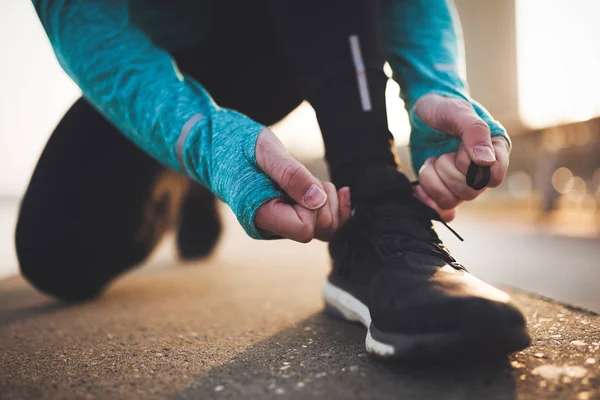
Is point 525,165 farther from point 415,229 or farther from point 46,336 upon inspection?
point 46,336

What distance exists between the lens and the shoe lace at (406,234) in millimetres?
584

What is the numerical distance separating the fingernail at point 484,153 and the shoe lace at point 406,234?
0.13 m

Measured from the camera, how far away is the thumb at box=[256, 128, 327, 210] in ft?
1.62

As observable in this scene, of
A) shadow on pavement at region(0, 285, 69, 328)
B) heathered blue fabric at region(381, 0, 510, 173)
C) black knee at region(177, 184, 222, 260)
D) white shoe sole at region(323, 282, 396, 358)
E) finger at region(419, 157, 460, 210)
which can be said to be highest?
heathered blue fabric at region(381, 0, 510, 173)

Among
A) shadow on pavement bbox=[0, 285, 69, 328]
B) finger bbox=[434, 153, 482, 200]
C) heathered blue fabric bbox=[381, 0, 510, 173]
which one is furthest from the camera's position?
Answer: shadow on pavement bbox=[0, 285, 69, 328]

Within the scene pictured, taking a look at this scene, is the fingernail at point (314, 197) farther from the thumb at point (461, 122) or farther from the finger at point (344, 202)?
the thumb at point (461, 122)

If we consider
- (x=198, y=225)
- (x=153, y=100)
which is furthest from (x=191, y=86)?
(x=198, y=225)

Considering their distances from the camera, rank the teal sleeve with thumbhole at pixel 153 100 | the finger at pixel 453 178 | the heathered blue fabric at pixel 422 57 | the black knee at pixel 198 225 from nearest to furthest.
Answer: the teal sleeve with thumbhole at pixel 153 100 → the finger at pixel 453 178 → the heathered blue fabric at pixel 422 57 → the black knee at pixel 198 225

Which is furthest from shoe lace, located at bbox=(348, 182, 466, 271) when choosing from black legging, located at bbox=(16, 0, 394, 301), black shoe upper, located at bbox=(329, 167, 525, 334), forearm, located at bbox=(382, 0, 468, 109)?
black legging, located at bbox=(16, 0, 394, 301)

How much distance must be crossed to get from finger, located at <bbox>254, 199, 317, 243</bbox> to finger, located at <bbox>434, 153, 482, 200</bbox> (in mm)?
265

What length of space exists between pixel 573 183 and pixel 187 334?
313cm

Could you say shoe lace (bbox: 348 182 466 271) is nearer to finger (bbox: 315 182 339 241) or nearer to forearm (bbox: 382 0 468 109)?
finger (bbox: 315 182 339 241)

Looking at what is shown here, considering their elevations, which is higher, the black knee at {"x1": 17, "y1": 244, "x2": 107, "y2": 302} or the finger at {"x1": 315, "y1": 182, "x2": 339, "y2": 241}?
the finger at {"x1": 315, "y1": 182, "x2": 339, "y2": 241}

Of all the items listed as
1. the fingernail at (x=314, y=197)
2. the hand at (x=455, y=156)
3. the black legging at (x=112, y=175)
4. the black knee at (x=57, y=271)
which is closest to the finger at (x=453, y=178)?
the hand at (x=455, y=156)
